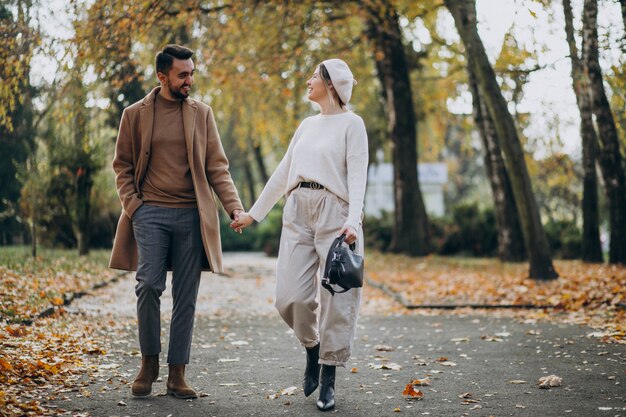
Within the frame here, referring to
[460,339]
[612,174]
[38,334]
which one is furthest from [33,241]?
[612,174]

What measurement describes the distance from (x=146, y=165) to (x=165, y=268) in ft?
2.33

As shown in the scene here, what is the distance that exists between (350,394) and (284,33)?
14.2 metres

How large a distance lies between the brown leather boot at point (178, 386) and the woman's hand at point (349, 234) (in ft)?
4.82

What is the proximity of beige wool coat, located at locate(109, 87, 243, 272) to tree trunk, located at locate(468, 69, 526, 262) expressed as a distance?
49.4 ft

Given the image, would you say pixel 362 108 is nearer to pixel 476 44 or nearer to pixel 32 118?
pixel 476 44

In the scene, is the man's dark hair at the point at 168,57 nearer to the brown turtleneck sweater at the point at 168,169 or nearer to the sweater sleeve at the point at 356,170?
the brown turtleneck sweater at the point at 168,169

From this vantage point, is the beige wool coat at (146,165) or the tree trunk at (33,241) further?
the tree trunk at (33,241)

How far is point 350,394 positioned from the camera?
5.86 metres

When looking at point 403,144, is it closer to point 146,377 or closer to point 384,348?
point 384,348

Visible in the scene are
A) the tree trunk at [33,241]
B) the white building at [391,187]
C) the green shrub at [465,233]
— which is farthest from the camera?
the white building at [391,187]

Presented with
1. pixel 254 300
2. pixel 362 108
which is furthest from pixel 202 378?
pixel 362 108

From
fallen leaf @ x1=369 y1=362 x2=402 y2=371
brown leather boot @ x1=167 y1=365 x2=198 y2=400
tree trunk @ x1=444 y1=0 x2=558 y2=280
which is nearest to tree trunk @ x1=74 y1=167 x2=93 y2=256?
tree trunk @ x1=444 y1=0 x2=558 y2=280

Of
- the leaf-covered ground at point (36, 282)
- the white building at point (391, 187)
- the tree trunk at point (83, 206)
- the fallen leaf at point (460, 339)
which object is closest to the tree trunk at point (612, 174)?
the fallen leaf at point (460, 339)

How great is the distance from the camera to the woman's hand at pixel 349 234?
5359 millimetres
